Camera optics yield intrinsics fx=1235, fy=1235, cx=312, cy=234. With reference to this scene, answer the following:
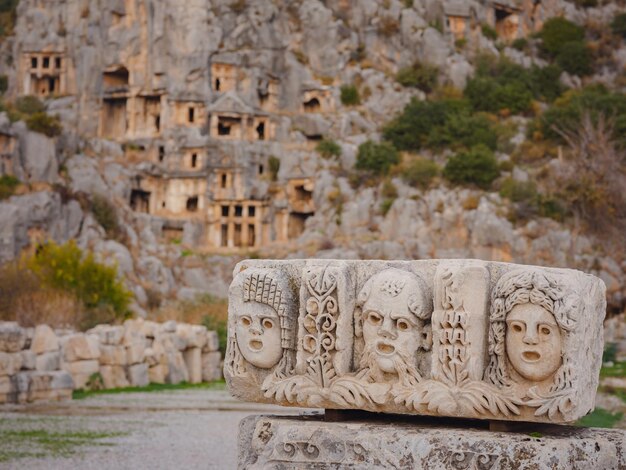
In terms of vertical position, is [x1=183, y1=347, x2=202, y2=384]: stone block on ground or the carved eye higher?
the carved eye

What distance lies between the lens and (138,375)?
28.4 meters

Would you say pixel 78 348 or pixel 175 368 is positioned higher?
pixel 78 348

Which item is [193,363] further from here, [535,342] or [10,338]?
[535,342]

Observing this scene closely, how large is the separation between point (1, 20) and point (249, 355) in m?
76.4

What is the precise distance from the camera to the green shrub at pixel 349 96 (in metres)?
73.2

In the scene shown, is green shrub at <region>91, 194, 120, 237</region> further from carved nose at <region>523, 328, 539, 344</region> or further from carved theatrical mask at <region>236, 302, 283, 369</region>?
carved nose at <region>523, 328, 539, 344</region>

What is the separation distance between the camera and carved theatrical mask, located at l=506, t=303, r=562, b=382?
8.38 metres

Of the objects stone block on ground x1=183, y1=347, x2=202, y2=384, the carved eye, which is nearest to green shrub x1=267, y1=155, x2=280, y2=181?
stone block on ground x1=183, y1=347, x2=202, y2=384

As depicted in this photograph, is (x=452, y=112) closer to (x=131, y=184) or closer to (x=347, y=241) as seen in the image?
(x=347, y=241)

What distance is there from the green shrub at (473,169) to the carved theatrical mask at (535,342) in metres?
57.6

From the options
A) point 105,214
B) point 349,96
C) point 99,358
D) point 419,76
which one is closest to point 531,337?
point 99,358

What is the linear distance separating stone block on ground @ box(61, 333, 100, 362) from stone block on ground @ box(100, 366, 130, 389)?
0.61 metres

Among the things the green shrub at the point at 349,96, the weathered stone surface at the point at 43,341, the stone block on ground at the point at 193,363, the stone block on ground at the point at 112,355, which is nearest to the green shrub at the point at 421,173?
the green shrub at the point at 349,96

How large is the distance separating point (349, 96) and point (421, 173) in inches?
350
